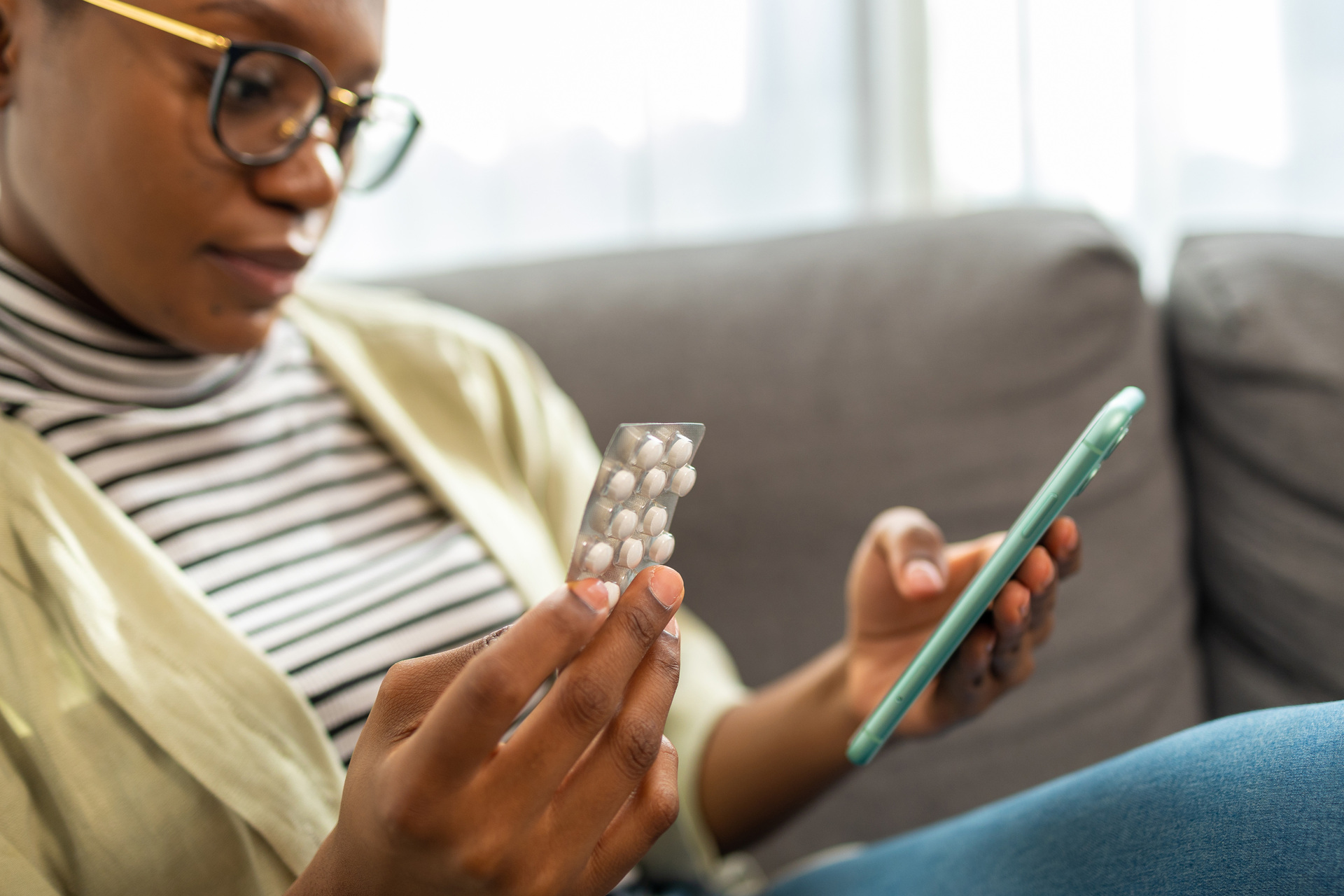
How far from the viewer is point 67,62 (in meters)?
0.59

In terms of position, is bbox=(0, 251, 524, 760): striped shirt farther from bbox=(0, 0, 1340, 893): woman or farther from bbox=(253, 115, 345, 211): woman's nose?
bbox=(253, 115, 345, 211): woman's nose

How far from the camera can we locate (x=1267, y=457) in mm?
908

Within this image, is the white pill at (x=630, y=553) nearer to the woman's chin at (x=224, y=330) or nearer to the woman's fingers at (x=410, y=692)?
the woman's fingers at (x=410, y=692)

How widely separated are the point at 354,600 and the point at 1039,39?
121cm

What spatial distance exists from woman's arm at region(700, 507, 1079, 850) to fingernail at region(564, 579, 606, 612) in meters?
0.28

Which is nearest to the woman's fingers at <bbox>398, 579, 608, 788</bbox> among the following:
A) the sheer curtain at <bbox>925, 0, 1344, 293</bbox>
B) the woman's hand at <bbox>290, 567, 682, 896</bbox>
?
the woman's hand at <bbox>290, 567, 682, 896</bbox>

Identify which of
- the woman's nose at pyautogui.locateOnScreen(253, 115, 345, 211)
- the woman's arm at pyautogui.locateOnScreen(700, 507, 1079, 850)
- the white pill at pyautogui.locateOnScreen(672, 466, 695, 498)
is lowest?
the woman's arm at pyautogui.locateOnScreen(700, 507, 1079, 850)

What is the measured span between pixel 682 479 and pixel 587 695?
106 mm

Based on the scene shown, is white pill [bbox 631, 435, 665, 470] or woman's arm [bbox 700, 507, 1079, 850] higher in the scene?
white pill [bbox 631, 435, 665, 470]

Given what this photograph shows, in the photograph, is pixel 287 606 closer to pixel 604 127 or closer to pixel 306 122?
pixel 306 122

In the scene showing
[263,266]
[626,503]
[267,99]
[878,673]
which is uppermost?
[267,99]

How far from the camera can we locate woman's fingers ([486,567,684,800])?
39cm

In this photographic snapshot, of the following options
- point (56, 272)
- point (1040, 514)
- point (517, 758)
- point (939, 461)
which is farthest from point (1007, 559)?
point (56, 272)

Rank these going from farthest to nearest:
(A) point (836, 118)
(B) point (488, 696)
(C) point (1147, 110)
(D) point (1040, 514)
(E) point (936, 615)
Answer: (A) point (836, 118)
(C) point (1147, 110)
(E) point (936, 615)
(D) point (1040, 514)
(B) point (488, 696)
